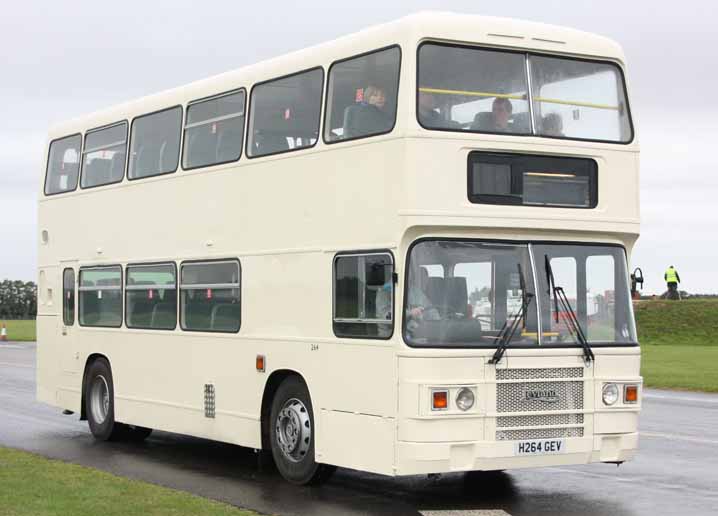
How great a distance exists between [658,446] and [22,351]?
32014 millimetres

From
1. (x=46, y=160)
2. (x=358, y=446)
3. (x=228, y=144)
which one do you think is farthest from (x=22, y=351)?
(x=358, y=446)

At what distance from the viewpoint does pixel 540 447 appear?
12.6 m

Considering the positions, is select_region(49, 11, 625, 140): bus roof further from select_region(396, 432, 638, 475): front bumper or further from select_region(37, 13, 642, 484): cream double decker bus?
select_region(396, 432, 638, 475): front bumper

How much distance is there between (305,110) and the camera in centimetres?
1409

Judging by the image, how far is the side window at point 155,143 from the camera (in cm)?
1703

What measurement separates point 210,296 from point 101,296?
11.0 feet

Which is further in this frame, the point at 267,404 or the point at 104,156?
the point at 104,156

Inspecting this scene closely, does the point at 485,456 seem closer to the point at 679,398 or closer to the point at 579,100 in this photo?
the point at 579,100

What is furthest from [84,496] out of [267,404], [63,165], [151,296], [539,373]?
[63,165]

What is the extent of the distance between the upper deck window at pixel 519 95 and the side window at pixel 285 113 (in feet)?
5.68

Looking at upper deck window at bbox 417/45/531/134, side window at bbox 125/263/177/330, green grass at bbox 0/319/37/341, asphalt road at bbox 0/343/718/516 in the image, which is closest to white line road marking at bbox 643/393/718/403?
asphalt road at bbox 0/343/718/516

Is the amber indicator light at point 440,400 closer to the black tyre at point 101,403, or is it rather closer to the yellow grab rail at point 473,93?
the yellow grab rail at point 473,93

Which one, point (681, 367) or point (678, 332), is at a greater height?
point (678, 332)

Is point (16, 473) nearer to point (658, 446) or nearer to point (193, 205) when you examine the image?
point (193, 205)
